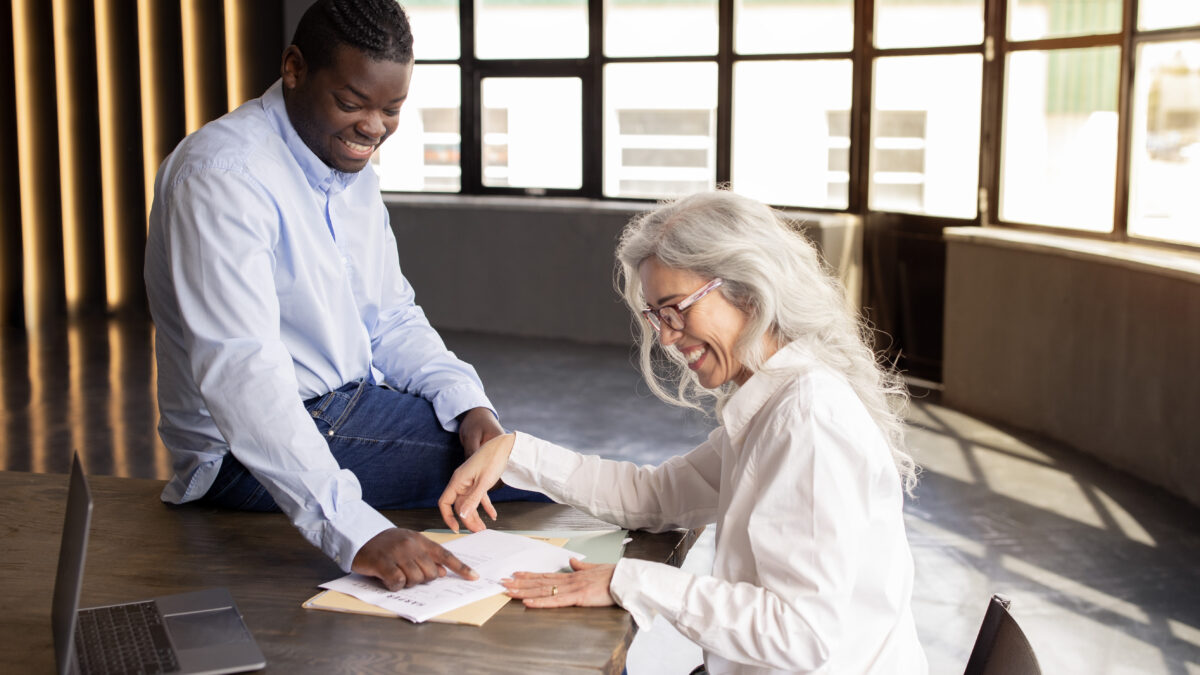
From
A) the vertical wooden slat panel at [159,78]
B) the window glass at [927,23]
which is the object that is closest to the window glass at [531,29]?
the window glass at [927,23]

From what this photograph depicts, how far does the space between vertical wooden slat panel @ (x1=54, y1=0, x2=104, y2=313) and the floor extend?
1.34 metres

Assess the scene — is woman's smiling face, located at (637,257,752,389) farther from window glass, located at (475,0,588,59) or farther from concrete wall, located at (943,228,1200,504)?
window glass, located at (475,0,588,59)

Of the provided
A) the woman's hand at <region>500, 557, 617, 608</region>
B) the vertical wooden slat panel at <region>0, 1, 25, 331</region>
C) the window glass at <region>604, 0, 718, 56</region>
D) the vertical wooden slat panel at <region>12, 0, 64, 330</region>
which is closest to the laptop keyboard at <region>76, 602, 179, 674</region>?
the woman's hand at <region>500, 557, 617, 608</region>

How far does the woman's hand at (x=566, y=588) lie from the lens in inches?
58.2

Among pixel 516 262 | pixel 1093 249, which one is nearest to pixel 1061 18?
pixel 1093 249

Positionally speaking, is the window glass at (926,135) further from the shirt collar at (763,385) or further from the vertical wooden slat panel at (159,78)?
the vertical wooden slat panel at (159,78)

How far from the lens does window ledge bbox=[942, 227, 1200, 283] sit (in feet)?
13.7

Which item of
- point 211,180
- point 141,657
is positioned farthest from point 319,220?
point 141,657

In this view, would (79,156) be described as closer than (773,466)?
No

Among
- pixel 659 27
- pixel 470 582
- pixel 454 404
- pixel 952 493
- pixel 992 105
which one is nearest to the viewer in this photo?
pixel 470 582

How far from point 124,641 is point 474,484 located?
0.58m

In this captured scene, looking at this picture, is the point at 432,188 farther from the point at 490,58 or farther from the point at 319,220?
the point at 319,220

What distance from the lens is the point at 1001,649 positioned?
124 cm

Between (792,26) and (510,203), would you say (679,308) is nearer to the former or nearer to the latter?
(792,26)
